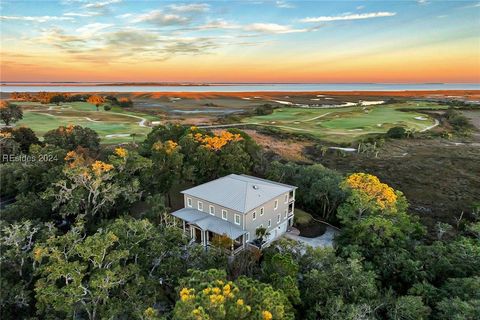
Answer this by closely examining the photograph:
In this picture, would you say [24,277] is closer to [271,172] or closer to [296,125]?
[271,172]

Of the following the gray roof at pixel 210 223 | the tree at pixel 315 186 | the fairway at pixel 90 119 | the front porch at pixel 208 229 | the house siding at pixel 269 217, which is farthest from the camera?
the fairway at pixel 90 119

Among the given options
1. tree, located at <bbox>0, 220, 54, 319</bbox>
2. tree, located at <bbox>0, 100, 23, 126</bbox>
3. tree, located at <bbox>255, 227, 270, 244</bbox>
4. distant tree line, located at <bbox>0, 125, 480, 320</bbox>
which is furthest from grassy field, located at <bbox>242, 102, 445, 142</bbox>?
tree, located at <bbox>0, 220, 54, 319</bbox>

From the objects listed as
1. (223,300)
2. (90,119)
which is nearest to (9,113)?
(90,119)

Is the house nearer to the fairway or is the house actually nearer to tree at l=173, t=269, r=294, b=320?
tree at l=173, t=269, r=294, b=320

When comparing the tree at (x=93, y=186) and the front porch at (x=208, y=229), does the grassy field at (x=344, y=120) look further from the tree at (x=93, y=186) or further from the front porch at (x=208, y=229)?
the tree at (x=93, y=186)

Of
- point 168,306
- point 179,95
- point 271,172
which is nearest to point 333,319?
point 168,306

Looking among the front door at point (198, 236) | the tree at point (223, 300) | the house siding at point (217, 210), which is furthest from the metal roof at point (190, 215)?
the tree at point (223, 300)

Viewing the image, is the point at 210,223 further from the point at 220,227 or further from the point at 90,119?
the point at 90,119
